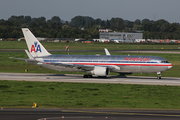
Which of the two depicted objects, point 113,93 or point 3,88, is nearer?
point 113,93

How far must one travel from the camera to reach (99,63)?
54062 mm

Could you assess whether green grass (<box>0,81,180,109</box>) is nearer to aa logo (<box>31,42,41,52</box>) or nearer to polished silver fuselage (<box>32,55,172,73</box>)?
polished silver fuselage (<box>32,55,172,73</box>)

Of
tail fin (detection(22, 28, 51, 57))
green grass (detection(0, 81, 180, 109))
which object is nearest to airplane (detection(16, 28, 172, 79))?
Result: tail fin (detection(22, 28, 51, 57))

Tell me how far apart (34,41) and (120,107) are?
32798 mm

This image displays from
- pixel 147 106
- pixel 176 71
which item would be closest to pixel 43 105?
pixel 147 106

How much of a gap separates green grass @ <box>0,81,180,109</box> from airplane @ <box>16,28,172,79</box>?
9229mm

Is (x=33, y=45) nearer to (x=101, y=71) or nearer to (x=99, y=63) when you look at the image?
(x=99, y=63)

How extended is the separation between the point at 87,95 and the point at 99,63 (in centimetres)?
1885

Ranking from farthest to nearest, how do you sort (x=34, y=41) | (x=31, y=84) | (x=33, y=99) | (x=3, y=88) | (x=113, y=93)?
1. (x=34, y=41)
2. (x=31, y=84)
3. (x=3, y=88)
4. (x=113, y=93)
5. (x=33, y=99)

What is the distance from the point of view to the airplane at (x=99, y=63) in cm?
5222

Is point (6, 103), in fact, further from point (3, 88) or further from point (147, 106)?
point (147, 106)

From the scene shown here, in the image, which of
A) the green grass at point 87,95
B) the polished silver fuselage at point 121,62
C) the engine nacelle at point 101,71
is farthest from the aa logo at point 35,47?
the green grass at point 87,95

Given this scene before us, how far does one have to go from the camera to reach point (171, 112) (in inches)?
1065

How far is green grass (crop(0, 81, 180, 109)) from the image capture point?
99.4 feet
